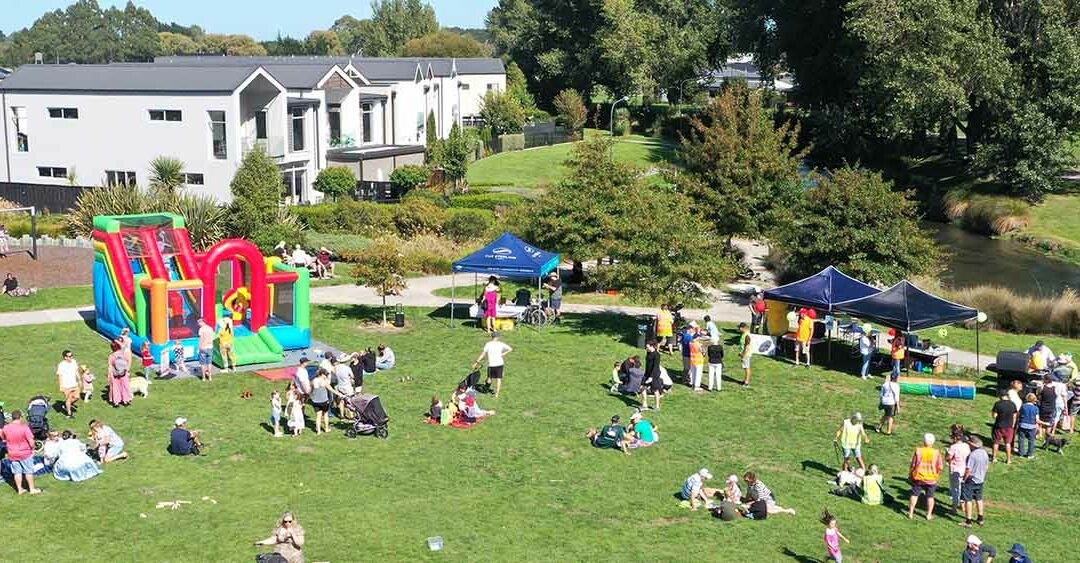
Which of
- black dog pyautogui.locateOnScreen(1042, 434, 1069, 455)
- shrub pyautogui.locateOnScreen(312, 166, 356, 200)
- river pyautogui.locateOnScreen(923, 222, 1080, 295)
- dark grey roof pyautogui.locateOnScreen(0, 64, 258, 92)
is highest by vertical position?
dark grey roof pyautogui.locateOnScreen(0, 64, 258, 92)

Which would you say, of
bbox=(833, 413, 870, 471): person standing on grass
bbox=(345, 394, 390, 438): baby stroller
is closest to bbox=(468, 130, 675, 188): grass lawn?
bbox=(345, 394, 390, 438): baby stroller

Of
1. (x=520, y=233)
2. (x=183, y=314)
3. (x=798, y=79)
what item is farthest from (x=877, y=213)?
(x=798, y=79)

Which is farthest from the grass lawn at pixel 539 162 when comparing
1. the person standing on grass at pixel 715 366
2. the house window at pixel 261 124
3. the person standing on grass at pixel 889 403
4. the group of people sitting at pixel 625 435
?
the group of people sitting at pixel 625 435

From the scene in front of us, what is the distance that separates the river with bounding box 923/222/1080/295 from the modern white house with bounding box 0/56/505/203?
28014mm

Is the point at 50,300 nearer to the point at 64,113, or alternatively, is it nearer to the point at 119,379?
the point at 119,379

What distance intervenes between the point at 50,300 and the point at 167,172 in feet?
53.0

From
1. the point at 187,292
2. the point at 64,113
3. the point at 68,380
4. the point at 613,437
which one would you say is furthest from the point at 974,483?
the point at 64,113

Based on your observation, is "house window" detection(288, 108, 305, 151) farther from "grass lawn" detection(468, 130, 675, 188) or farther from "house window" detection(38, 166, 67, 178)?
"grass lawn" detection(468, 130, 675, 188)

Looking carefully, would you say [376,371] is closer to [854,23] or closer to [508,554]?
[508,554]

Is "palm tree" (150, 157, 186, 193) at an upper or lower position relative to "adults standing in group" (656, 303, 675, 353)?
upper

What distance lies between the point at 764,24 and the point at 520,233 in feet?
149

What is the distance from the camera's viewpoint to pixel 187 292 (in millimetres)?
29266

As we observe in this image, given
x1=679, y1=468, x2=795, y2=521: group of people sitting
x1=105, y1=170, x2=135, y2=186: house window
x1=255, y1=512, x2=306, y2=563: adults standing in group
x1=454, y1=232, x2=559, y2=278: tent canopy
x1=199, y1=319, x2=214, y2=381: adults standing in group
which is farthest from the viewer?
x1=105, y1=170, x2=135, y2=186: house window

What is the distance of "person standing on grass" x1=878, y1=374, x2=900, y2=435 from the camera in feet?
77.9
